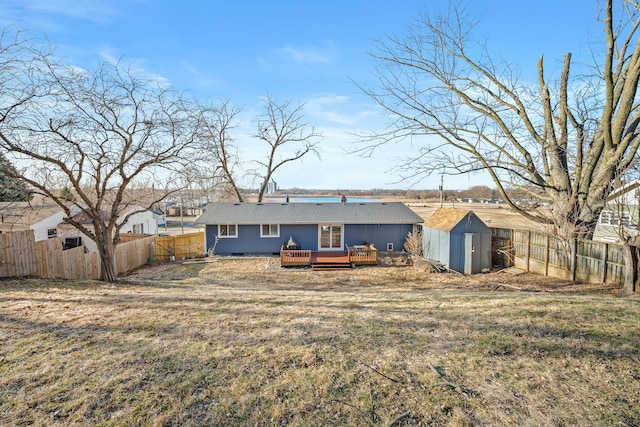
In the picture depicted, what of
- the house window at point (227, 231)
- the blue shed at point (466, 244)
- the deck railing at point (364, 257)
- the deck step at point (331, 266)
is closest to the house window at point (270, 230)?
the house window at point (227, 231)

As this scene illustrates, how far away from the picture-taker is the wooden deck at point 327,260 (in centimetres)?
1713

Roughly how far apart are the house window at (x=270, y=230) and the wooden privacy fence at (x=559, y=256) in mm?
12060

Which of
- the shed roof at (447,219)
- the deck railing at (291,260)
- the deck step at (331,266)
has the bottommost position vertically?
the deck step at (331,266)

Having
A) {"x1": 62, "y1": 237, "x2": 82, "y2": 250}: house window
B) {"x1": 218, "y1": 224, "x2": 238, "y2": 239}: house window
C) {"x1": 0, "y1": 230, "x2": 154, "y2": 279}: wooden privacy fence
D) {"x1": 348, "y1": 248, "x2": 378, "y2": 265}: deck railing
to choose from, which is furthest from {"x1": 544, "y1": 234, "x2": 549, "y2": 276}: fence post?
{"x1": 62, "y1": 237, "x2": 82, "y2": 250}: house window

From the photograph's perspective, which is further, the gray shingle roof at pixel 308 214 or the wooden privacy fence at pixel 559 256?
the gray shingle roof at pixel 308 214

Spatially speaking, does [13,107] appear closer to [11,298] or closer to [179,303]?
[11,298]

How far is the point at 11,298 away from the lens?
22.6 feet

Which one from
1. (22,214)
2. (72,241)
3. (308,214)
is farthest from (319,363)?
(72,241)

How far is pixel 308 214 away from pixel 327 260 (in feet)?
14.1

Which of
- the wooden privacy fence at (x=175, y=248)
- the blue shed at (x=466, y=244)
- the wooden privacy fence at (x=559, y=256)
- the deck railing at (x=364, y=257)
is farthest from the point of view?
the wooden privacy fence at (x=175, y=248)

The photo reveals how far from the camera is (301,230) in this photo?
66.5ft

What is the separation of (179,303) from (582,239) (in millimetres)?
12436

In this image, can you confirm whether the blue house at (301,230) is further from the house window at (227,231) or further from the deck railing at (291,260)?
the deck railing at (291,260)

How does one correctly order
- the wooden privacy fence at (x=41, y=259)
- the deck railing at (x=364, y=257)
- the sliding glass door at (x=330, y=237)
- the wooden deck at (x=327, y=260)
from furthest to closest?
the sliding glass door at (x=330, y=237) < the deck railing at (x=364, y=257) < the wooden deck at (x=327, y=260) < the wooden privacy fence at (x=41, y=259)
